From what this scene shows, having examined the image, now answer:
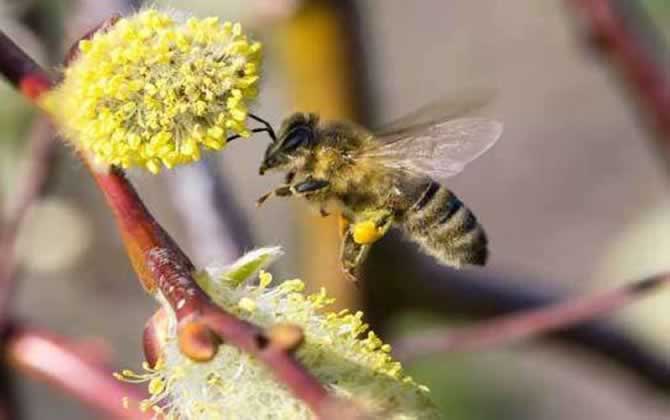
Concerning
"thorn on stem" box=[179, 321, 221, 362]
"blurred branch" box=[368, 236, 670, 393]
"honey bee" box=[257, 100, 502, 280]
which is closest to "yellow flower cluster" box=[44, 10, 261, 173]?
"thorn on stem" box=[179, 321, 221, 362]

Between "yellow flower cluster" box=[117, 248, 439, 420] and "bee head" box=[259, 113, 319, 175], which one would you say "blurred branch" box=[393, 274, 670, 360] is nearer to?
"bee head" box=[259, 113, 319, 175]

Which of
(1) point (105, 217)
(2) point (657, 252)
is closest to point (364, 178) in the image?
(2) point (657, 252)

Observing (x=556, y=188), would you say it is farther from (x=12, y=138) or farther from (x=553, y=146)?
(x=12, y=138)

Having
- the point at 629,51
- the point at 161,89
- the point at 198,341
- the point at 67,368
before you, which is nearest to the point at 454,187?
the point at 629,51

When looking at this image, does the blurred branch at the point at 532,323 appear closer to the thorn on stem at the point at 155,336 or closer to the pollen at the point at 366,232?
the pollen at the point at 366,232

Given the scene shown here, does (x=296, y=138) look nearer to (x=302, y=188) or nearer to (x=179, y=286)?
(x=302, y=188)

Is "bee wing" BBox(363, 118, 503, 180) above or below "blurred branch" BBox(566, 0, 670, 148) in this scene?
below
